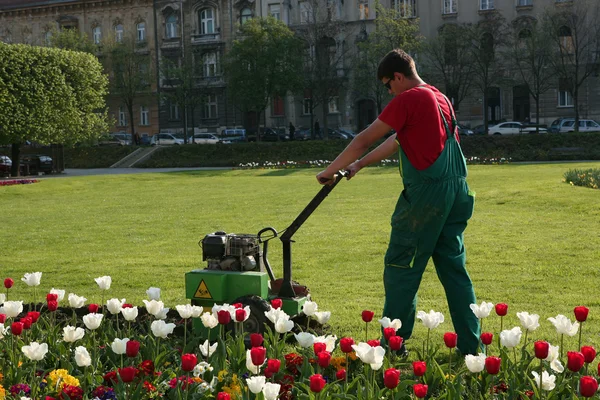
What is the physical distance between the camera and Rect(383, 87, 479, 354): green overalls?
541cm

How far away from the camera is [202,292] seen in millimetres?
6379

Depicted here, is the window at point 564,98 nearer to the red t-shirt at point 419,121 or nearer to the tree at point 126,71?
the tree at point 126,71

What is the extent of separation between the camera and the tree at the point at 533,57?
52.6m

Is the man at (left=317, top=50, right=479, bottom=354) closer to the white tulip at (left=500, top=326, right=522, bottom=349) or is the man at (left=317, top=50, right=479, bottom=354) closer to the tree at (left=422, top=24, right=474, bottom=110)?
the white tulip at (left=500, top=326, right=522, bottom=349)

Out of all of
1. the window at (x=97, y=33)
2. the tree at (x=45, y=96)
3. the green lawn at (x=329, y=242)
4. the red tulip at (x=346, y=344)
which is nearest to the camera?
the red tulip at (x=346, y=344)

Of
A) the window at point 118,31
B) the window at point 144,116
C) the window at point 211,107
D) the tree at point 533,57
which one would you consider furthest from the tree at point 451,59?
the window at point 118,31

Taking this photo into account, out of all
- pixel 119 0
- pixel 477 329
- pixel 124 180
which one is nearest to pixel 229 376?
pixel 477 329

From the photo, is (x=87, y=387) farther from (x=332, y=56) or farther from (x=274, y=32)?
(x=332, y=56)

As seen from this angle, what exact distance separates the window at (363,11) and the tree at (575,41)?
566 inches

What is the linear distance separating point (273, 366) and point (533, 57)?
5232 cm

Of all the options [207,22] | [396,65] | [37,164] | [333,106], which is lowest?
[37,164]

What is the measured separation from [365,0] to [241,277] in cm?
5956

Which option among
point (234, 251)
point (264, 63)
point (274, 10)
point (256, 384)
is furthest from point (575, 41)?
point (256, 384)

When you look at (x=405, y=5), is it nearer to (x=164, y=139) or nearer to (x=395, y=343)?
(x=164, y=139)
